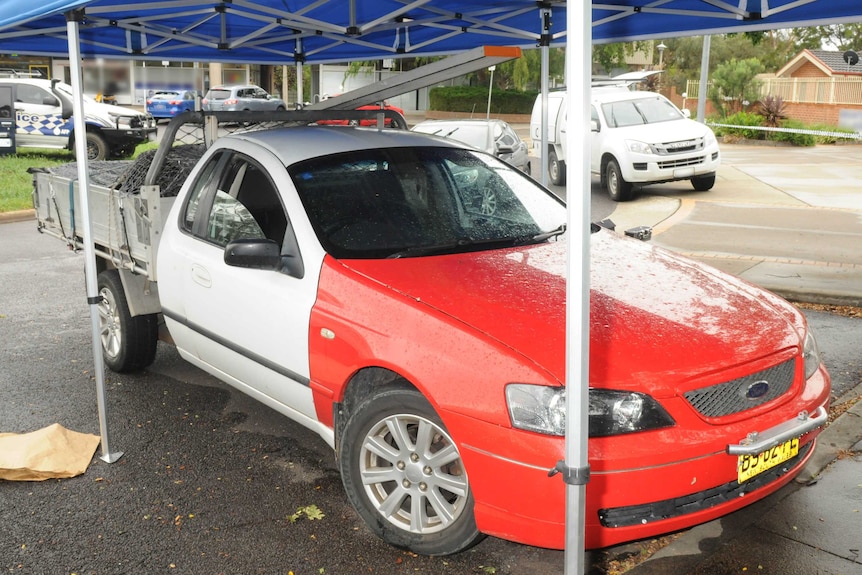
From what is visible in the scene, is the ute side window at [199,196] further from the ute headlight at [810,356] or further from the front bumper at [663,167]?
the front bumper at [663,167]

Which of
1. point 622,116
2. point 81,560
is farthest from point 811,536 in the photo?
point 622,116

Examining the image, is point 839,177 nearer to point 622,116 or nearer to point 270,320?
point 622,116

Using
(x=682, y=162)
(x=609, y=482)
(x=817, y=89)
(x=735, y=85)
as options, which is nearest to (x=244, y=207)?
(x=609, y=482)

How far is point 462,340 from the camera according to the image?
3535 millimetres

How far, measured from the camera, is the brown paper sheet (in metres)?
4.66

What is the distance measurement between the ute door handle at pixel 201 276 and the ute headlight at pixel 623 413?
2.40 meters

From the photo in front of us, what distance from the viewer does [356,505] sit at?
13.0ft

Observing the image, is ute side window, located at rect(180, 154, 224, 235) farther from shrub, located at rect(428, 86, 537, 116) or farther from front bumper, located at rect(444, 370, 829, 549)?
shrub, located at rect(428, 86, 537, 116)

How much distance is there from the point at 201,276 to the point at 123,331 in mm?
1393

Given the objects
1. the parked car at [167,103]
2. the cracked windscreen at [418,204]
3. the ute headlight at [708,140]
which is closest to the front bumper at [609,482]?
the cracked windscreen at [418,204]

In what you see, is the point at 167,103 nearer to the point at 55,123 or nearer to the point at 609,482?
the point at 55,123

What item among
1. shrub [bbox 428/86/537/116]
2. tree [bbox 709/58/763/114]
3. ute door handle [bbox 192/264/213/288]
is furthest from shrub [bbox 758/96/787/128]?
ute door handle [bbox 192/264/213/288]

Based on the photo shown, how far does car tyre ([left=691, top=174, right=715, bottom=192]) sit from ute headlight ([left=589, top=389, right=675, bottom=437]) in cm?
1398

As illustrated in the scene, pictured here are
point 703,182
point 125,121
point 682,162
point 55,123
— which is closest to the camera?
point 682,162
